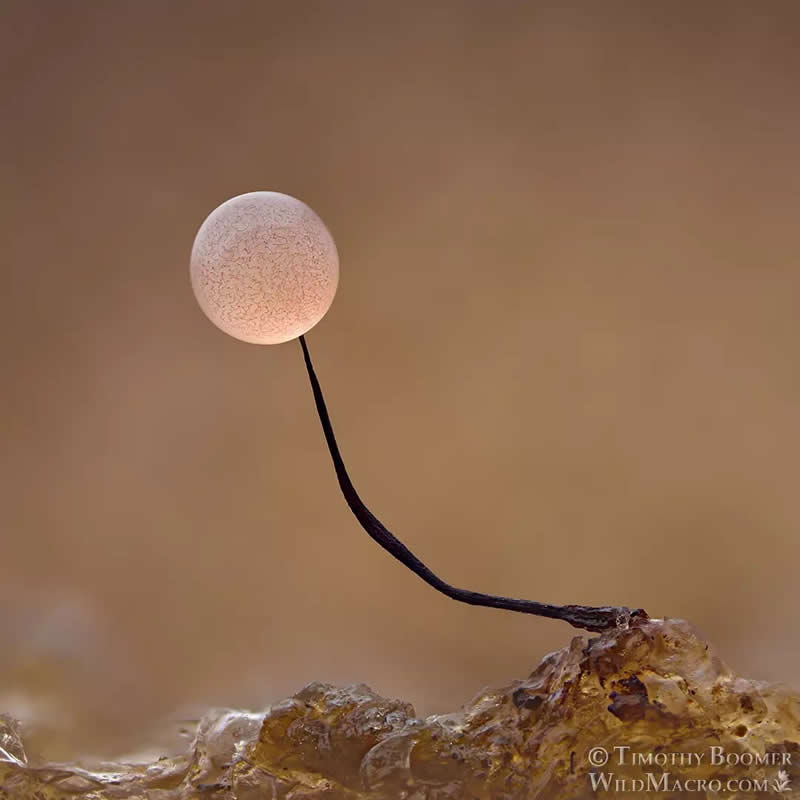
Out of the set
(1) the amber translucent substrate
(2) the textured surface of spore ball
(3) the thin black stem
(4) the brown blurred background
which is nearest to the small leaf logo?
(1) the amber translucent substrate

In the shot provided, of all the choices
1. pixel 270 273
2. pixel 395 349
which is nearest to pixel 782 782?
pixel 270 273

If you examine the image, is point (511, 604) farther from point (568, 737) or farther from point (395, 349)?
point (395, 349)

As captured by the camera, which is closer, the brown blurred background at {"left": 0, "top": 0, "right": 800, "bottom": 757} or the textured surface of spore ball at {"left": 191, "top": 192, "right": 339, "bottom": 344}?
the textured surface of spore ball at {"left": 191, "top": 192, "right": 339, "bottom": 344}

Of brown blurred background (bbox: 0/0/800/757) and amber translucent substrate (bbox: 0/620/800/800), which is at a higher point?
brown blurred background (bbox: 0/0/800/757)

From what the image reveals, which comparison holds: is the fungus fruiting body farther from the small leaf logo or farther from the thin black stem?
the small leaf logo

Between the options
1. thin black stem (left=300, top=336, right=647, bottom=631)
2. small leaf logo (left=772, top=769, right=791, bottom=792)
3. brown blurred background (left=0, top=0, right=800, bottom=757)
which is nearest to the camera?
small leaf logo (left=772, top=769, right=791, bottom=792)

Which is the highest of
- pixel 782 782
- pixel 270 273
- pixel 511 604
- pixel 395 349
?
pixel 395 349

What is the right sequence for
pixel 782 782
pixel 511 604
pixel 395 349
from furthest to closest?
pixel 395 349 → pixel 511 604 → pixel 782 782
